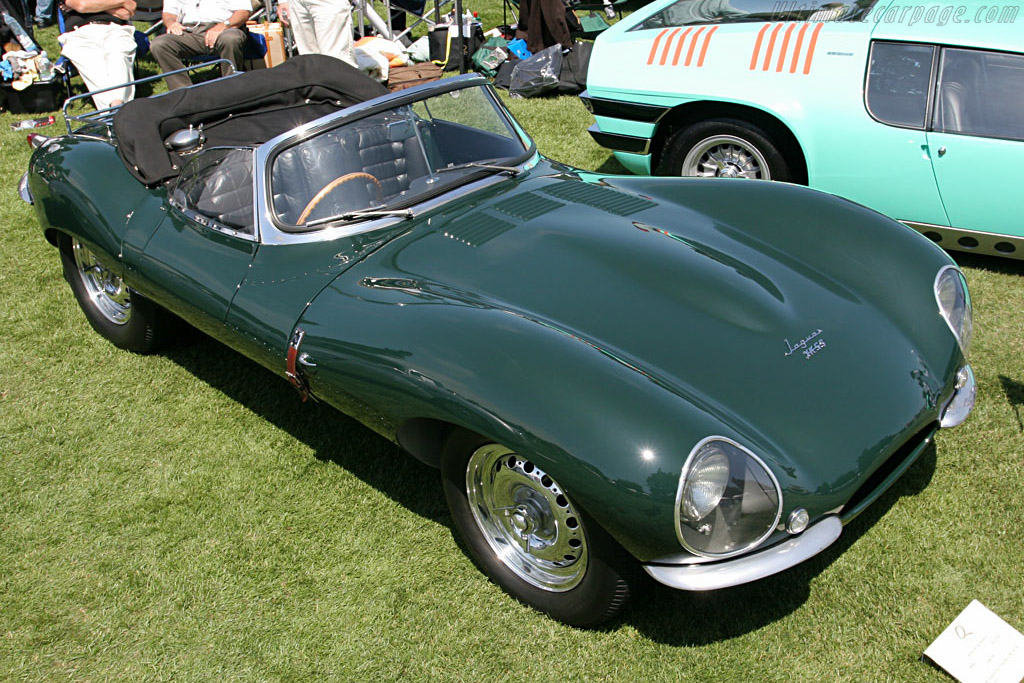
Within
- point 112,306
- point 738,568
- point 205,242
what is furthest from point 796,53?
point 112,306

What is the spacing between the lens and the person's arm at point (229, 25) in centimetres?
916

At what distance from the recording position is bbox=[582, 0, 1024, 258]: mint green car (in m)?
4.89

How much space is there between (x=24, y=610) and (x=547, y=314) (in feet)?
7.09

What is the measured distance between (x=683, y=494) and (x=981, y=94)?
3595mm

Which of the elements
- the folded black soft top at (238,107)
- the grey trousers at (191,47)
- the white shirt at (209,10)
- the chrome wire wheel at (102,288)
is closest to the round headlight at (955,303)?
the folded black soft top at (238,107)

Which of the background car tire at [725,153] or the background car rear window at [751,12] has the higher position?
the background car rear window at [751,12]

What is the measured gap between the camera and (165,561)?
350cm

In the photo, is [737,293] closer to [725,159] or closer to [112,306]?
[725,159]

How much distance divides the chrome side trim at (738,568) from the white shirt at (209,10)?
8.44 meters

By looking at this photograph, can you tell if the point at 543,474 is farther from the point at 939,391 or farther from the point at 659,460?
the point at 939,391

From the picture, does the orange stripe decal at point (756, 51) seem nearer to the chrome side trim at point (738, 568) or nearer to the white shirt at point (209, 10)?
the chrome side trim at point (738, 568)

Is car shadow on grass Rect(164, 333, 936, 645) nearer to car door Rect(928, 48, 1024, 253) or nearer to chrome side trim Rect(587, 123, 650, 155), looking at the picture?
car door Rect(928, 48, 1024, 253)

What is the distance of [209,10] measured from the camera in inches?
365

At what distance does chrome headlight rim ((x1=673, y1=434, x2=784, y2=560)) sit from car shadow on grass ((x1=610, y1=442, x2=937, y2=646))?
1.51 feet
